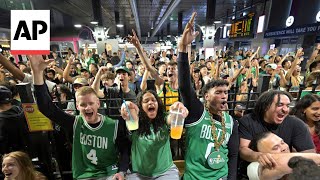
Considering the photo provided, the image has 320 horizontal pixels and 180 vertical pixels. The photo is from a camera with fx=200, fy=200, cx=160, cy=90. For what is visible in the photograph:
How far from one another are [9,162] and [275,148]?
2.39 metres

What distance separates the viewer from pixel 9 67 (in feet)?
9.75

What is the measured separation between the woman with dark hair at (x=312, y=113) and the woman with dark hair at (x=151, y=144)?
5.13 ft

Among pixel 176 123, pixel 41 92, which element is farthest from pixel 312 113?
pixel 41 92

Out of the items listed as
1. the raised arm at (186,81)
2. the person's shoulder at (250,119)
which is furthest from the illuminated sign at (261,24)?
the raised arm at (186,81)

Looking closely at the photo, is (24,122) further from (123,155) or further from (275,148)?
(275,148)

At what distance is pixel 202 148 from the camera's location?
196 cm

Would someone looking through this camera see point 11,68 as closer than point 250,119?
No

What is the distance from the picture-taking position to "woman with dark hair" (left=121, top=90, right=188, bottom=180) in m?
1.96

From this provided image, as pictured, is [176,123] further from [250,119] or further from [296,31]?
[296,31]

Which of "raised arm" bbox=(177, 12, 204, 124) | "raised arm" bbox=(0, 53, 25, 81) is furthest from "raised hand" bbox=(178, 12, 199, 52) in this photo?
"raised arm" bbox=(0, 53, 25, 81)

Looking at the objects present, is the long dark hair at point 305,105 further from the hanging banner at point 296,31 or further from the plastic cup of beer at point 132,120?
the hanging banner at point 296,31

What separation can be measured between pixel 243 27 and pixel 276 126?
46.1 ft

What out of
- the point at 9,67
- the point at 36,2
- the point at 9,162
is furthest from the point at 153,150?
the point at 36,2

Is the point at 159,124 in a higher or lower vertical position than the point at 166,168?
higher
